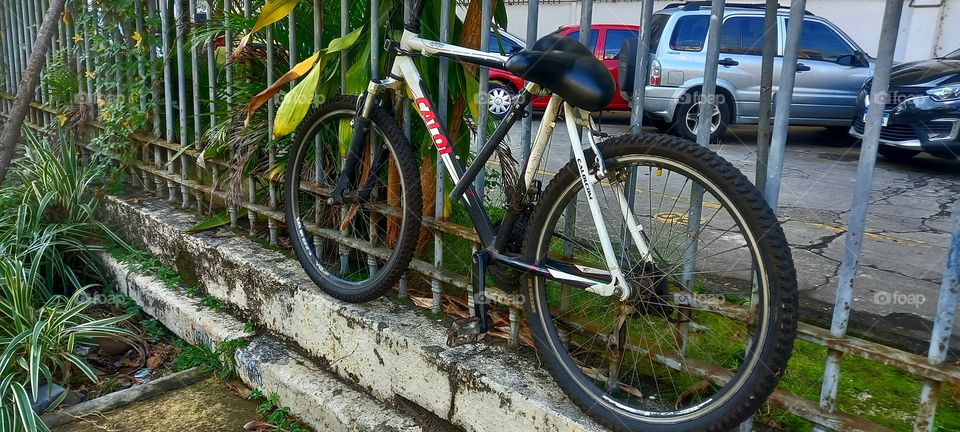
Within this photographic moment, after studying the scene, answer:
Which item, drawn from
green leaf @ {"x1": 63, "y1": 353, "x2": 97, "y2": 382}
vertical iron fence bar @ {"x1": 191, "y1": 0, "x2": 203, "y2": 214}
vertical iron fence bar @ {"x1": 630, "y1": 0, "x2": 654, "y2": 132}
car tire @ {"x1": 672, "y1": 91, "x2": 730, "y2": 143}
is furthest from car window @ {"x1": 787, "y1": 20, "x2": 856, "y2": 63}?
green leaf @ {"x1": 63, "y1": 353, "x2": 97, "y2": 382}

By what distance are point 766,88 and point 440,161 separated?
1.22 metres

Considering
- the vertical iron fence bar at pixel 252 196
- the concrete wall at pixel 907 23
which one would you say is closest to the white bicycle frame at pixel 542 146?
the vertical iron fence bar at pixel 252 196

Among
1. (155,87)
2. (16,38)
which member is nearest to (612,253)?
(155,87)

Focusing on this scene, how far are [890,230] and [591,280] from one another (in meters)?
3.92

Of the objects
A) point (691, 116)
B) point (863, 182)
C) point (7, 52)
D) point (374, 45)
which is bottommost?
point (691, 116)

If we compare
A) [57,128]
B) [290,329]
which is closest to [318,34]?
[290,329]

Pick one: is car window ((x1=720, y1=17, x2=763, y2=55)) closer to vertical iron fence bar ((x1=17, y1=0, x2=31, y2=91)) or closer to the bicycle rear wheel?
the bicycle rear wheel

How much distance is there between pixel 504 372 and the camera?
249cm

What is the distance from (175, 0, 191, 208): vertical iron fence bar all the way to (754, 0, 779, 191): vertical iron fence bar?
10.2 ft

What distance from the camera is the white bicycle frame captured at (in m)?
2.13

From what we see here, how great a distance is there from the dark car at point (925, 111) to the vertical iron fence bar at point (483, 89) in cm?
634

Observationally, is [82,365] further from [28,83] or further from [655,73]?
[655,73]

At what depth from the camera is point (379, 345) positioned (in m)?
2.85

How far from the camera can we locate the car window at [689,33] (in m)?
10.1
